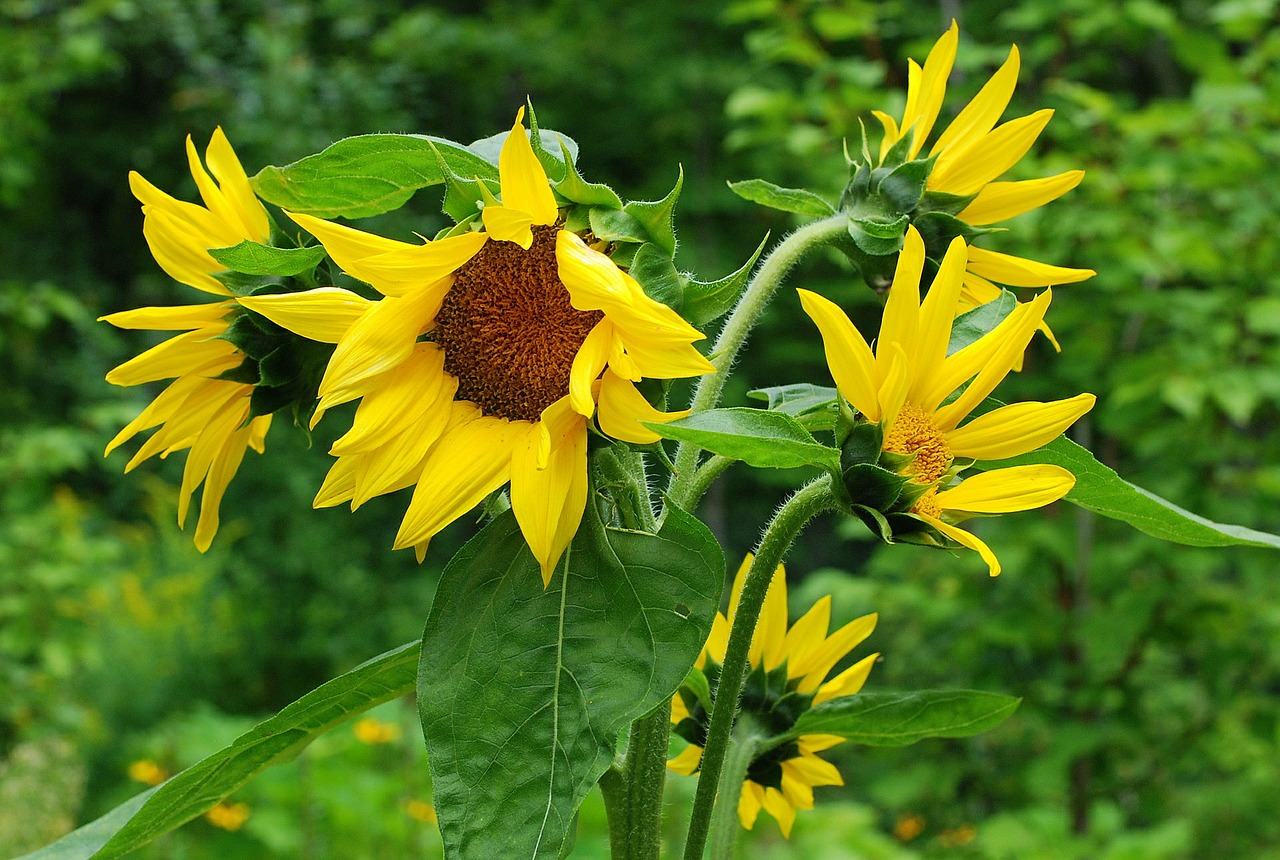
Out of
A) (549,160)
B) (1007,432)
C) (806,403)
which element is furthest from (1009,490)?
(549,160)

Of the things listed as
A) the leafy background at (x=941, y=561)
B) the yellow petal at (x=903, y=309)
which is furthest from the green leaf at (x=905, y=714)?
the leafy background at (x=941, y=561)

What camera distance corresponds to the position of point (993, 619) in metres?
2.13

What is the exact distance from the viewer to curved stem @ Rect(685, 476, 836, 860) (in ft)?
1.79

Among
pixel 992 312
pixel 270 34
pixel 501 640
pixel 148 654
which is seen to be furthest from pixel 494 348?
pixel 270 34

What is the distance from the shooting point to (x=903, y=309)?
1.64 ft

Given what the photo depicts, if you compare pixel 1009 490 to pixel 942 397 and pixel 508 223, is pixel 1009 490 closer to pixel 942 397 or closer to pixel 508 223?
pixel 942 397

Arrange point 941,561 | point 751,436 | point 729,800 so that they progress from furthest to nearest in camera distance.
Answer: point 941,561, point 729,800, point 751,436

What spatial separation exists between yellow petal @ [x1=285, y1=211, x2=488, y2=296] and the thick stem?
0.32 metres

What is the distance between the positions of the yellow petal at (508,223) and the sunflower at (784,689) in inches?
11.9

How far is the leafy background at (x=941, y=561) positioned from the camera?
76.4 inches

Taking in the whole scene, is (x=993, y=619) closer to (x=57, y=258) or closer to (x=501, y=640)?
(x=501, y=640)

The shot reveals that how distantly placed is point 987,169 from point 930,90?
0.19ft

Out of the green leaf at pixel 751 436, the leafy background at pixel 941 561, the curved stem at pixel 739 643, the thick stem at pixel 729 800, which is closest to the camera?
the green leaf at pixel 751 436

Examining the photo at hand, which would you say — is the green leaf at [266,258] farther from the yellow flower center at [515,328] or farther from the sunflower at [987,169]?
the sunflower at [987,169]
